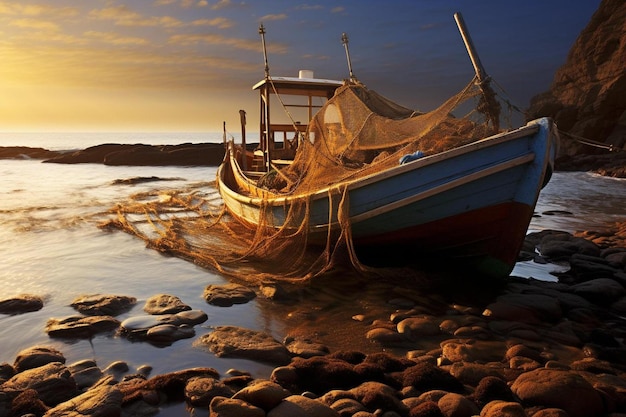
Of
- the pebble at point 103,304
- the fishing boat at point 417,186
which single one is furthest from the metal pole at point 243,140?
the pebble at point 103,304

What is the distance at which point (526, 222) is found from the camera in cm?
638

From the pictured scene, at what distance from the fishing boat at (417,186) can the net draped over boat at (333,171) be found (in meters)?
0.02

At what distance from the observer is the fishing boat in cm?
621

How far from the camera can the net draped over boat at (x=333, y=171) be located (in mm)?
7316

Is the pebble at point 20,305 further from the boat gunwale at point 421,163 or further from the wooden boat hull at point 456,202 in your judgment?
the wooden boat hull at point 456,202

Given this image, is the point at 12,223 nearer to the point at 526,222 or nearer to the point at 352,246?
the point at 352,246

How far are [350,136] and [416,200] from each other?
9.64 feet

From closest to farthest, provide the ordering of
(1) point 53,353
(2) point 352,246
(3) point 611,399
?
(3) point 611,399
(1) point 53,353
(2) point 352,246

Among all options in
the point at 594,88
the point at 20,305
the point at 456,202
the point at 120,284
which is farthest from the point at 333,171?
the point at 594,88

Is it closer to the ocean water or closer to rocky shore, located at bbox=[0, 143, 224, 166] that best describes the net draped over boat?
the ocean water

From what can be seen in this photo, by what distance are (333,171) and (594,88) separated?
160ft

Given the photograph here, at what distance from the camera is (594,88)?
46.7m

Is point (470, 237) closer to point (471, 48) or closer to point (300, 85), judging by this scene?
point (471, 48)

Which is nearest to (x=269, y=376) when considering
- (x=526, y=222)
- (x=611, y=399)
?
(x=611, y=399)
